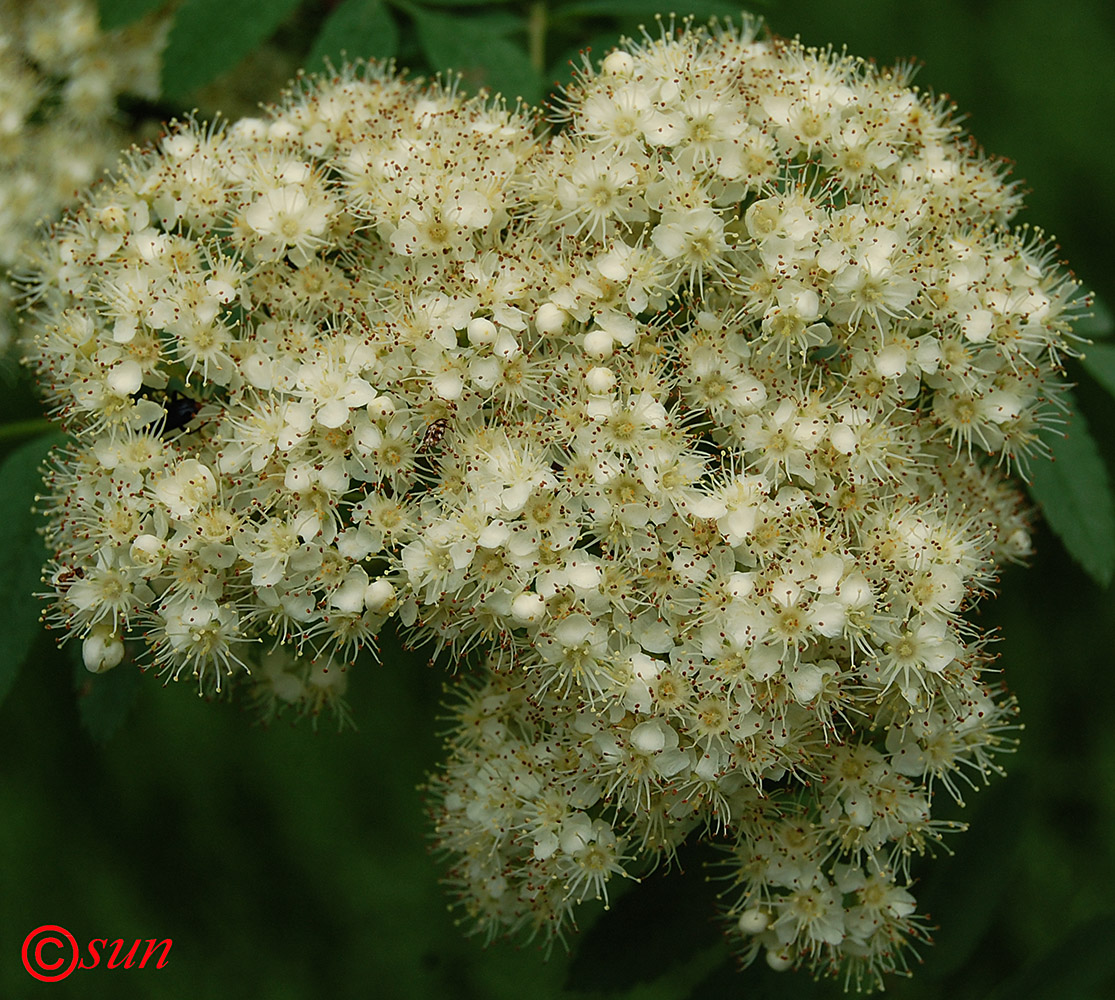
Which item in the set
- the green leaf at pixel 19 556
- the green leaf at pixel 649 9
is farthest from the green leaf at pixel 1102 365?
the green leaf at pixel 19 556

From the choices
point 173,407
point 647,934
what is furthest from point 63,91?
point 647,934

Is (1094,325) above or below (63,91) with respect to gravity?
above

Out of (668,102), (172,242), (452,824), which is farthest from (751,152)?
(452,824)

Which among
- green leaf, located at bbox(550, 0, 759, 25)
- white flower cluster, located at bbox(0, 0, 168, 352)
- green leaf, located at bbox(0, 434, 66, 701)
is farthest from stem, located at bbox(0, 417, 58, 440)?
green leaf, located at bbox(550, 0, 759, 25)

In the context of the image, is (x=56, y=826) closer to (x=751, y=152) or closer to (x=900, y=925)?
(x=900, y=925)

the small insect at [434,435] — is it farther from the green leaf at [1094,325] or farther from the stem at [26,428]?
the green leaf at [1094,325]

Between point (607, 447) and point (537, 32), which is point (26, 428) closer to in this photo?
point (607, 447)
